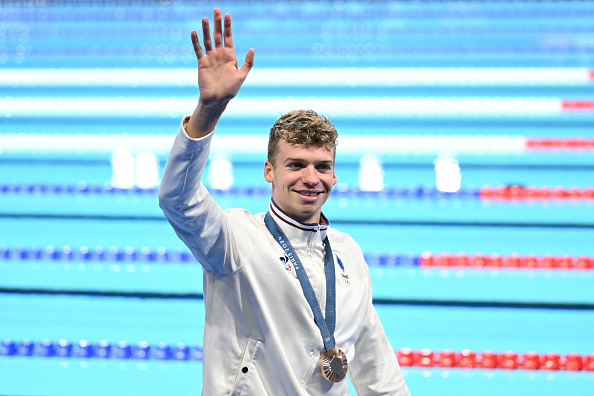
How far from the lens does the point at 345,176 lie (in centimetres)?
453

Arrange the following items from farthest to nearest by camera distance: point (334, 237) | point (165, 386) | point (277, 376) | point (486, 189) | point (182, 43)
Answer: point (182, 43) < point (486, 189) < point (165, 386) < point (334, 237) < point (277, 376)

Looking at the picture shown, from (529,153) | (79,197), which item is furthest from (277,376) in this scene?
(529,153)

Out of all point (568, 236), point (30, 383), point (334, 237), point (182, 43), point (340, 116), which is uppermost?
point (182, 43)

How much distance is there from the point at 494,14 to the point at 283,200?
18.4 feet

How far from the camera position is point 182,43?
644 cm

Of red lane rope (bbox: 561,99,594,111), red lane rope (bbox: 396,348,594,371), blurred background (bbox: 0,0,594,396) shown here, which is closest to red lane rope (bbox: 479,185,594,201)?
blurred background (bbox: 0,0,594,396)

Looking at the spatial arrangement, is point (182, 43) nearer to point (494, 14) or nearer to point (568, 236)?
point (494, 14)

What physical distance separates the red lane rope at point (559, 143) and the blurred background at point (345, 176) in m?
0.02

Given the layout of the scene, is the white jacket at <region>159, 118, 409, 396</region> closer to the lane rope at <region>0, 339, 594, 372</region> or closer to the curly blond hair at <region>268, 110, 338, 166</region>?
the curly blond hair at <region>268, 110, 338, 166</region>

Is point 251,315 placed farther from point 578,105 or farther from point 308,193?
point 578,105

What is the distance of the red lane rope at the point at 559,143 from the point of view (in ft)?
15.0

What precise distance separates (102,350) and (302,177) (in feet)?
6.55

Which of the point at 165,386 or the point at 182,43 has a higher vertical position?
the point at 182,43

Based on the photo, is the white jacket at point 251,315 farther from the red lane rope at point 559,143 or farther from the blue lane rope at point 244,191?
the red lane rope at point 559,143
